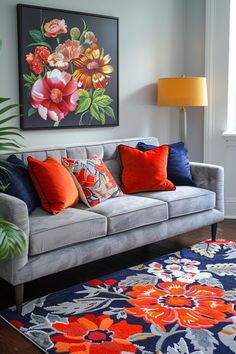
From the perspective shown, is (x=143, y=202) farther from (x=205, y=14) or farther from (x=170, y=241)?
(x=205, y=14)

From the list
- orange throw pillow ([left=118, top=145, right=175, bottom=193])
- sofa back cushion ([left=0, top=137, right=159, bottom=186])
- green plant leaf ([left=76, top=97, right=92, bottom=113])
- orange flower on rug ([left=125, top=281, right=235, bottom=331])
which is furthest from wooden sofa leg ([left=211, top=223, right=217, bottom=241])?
green plant leaf ([left=76, top=97, right=92, bottom=113])

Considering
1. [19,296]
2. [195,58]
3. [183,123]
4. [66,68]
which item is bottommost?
[19,296]

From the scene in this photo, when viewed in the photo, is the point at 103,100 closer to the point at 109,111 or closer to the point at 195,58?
the point at 109,111

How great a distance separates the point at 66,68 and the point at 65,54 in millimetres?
114

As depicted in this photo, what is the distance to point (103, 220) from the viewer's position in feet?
10.2

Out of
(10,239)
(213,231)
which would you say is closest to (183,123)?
(213,231)

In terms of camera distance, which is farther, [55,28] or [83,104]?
[83,104]

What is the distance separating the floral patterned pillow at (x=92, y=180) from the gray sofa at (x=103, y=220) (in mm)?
69

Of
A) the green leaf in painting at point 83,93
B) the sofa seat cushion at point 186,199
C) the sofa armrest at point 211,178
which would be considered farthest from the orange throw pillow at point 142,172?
the green leaf in painting at point 83,93

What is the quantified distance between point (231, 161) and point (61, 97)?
199 centimetres

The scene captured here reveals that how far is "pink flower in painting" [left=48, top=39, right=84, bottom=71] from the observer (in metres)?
3.85

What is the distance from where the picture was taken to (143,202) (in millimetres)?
3479

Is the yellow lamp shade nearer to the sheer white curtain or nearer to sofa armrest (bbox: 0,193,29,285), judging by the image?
the sheer white curtain

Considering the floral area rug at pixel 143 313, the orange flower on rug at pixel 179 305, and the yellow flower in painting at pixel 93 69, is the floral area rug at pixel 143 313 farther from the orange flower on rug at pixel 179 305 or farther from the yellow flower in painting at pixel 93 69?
the yellow flower in painting at pixel 93 69
